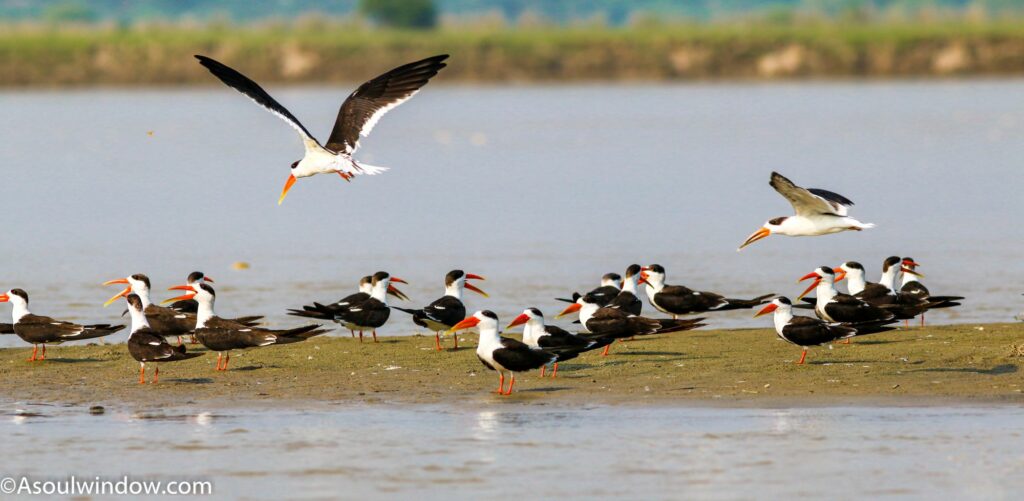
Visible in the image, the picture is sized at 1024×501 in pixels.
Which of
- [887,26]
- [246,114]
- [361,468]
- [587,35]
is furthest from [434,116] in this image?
[361,468]

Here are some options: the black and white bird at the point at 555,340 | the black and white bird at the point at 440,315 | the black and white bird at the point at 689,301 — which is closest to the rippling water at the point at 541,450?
the black and white bird at the point at 555,340

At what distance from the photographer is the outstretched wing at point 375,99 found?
1925 centimetres

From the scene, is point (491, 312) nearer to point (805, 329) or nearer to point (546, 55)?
point (805, 329)

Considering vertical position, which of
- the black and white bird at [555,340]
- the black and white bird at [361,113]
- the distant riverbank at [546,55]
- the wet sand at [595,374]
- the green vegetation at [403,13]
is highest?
the green vegetation at [403,13]

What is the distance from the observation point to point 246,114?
62469mm

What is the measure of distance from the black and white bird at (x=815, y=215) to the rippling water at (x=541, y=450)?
441 cm

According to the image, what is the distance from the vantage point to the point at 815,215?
1781 centimetres

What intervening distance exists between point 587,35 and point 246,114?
17.8 m

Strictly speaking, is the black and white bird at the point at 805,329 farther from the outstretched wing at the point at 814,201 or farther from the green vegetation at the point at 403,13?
the green vegetation at the point at 403,13

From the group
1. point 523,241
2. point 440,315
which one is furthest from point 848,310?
point 523,241

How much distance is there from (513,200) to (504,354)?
1724 cm

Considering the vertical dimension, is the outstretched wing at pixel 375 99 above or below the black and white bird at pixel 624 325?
above

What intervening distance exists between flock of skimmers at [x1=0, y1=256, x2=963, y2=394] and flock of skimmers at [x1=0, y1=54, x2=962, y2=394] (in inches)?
0.4

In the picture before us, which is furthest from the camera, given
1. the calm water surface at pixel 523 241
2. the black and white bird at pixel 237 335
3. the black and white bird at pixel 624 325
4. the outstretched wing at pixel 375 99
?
the outstretched wing at pixel 375 99
